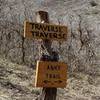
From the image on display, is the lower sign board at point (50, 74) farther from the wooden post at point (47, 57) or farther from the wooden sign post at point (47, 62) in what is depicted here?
the wooden post at point (47, 57)

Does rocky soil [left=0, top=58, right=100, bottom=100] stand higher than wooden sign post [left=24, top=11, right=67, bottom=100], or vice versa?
wooden sign post [left=24, top=11, right=67, bottom=100]

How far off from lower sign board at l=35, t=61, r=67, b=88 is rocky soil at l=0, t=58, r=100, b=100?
8.41 ft

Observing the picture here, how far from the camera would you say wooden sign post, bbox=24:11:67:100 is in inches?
252

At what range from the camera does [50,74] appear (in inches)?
254

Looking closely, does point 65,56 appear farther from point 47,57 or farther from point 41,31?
point 41,31

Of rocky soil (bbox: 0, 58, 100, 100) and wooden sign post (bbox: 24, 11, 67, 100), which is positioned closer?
wooden sign post (bbox: 24, 11, 67, 100)

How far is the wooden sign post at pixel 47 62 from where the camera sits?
6406 mm

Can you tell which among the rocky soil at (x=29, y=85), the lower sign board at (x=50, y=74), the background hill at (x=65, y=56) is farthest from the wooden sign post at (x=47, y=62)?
the background hill at (x=65, y=56)

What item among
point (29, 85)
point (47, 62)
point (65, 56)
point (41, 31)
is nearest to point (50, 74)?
point (47, 62)

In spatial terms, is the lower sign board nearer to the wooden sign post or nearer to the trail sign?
the wooden sign post

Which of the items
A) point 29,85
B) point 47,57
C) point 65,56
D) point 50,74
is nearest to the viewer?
point 50,74

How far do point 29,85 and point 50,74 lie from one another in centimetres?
364

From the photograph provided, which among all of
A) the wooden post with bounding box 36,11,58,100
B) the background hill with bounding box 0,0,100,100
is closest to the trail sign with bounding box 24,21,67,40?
the wooden post with bounding box 36,11,58,100

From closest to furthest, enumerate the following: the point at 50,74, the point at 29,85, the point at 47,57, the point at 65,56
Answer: the point at 50,74
the point at 47,57
the point at 29,85
the point at 65,56
